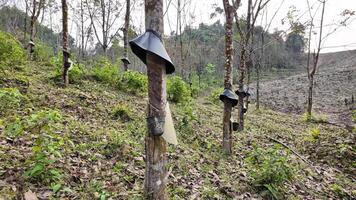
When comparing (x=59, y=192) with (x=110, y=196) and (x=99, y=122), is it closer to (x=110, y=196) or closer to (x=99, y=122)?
(x=110, y=196)

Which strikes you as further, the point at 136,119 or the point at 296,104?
the point at 296,104

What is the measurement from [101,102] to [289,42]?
2059 inches

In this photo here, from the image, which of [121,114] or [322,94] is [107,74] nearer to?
[121,114]

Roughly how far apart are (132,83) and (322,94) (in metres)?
25.7

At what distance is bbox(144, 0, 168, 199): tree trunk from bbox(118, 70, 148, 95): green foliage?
771 centimetres

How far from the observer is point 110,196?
3420mm

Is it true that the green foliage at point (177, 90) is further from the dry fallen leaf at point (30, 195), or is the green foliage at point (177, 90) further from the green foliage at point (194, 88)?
the dry fallen leaf at point (30, 195)

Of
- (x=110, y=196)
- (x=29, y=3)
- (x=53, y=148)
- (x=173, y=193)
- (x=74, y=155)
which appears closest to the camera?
(x=53, y=148)

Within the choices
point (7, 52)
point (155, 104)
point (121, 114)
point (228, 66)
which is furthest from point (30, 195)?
point (7, 52)

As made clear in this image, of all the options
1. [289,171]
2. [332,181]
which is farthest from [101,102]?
[332,181]

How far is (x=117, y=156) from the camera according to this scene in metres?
4.57

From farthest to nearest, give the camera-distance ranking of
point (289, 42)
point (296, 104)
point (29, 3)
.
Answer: point (289, 42) < point (296, 104) < point (29, 3)

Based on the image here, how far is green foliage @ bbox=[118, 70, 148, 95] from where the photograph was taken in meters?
10.9

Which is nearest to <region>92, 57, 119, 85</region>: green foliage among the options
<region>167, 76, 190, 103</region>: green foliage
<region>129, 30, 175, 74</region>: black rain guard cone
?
<region>167, 76, 190, 103</region>: green foliage
